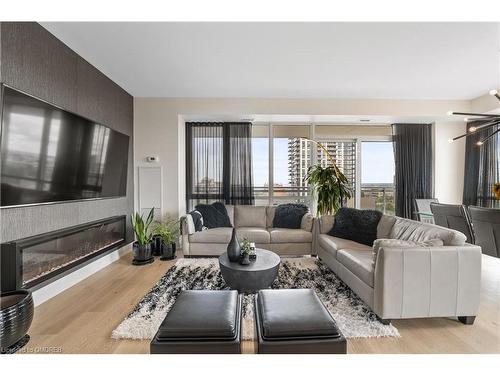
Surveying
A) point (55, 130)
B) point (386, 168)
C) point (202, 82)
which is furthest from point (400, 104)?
point (55, 130)

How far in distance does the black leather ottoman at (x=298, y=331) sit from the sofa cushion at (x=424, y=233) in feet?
5.10

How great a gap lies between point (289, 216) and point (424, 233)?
7.20 ft

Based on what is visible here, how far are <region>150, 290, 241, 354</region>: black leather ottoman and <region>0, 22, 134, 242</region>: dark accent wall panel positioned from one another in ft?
6.31

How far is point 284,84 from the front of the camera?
396cm

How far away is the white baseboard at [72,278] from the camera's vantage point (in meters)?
2.58

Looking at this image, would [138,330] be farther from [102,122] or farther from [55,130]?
[102,122]

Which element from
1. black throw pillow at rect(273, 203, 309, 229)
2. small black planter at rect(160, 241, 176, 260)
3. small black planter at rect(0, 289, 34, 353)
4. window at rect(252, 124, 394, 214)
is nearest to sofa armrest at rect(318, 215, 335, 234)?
black throw pillow at rect(273, 203, 309, 229)

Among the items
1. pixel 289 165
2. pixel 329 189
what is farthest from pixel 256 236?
pixel 289 165

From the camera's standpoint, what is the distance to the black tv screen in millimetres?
2162

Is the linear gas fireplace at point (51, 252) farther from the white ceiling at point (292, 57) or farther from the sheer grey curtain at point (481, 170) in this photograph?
the sheer grey curtain at point (481, 170)

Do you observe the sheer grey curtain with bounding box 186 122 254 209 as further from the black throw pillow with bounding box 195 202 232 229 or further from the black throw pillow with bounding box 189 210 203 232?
the black throw pillow with bounding box 189 210 203 232

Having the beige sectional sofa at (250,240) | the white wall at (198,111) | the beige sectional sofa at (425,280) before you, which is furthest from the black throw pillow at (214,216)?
the beige sectional sofa at (425,280)

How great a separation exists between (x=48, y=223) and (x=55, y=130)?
102 cm
